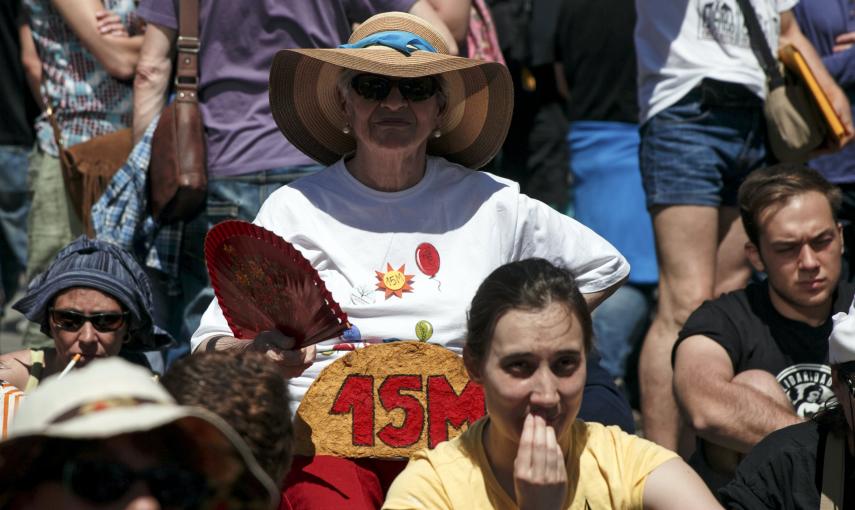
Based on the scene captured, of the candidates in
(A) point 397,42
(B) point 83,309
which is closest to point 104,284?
(B) point 83,309

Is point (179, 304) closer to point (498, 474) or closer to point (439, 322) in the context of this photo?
point (439, 322)

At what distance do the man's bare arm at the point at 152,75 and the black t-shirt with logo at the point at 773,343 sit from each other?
204cm

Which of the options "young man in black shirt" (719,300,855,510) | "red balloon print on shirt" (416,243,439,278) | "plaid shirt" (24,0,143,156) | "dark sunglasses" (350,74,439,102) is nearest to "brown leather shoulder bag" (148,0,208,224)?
"plaid shirt" (24,0,143,156)

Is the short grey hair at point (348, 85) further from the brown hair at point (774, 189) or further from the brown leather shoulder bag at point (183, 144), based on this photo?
the brown hair at point (774, 189)

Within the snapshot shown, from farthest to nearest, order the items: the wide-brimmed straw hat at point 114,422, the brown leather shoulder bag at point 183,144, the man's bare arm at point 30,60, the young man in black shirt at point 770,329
A: the man's bare arm at point 30,60 → the brown leather shoulder bag at point 183,144 → the young man in black shirt at point 770,329 → the wide-brimmed straw hat at point 114,422

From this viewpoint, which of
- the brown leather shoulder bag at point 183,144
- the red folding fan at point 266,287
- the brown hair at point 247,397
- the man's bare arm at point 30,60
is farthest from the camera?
the man's bare arm at point 30,60

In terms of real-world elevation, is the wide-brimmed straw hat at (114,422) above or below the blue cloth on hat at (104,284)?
above

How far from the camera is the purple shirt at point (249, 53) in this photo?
5.07 meters

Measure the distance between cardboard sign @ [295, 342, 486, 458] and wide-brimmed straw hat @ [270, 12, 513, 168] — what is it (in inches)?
35.5

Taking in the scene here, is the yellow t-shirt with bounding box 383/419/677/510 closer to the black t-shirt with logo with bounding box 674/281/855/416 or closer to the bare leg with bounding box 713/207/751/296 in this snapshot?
the black t-shirt with logo with bounding box 674/281/855/416

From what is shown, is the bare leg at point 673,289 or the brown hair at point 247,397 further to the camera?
the bare leg at point 673,289

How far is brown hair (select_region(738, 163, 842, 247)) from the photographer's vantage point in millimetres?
5109

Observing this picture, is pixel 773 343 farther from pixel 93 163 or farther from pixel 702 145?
pixel 93 163

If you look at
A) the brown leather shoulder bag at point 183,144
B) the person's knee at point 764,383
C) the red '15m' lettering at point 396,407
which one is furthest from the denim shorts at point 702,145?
the red '15m' lettering at point 396,407
